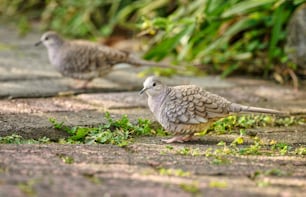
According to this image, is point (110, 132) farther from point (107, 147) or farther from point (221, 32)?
point (221, 32)

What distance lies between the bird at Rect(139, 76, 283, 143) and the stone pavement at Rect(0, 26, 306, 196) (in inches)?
4.7

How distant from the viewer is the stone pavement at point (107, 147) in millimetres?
2625

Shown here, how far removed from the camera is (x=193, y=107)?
163 inches

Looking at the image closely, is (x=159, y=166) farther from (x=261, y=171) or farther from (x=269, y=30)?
(x=269, y=30)

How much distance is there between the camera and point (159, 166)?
310cm

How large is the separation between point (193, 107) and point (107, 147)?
2.28 ft

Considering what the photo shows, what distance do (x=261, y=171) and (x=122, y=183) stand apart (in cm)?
71

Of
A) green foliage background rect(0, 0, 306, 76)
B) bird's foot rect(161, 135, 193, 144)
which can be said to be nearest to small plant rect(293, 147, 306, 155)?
bird's foot rect(161, 135, 193, 144)

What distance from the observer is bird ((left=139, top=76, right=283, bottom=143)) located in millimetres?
4117

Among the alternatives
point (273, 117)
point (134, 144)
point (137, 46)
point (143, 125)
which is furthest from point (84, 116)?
point (137, 46)

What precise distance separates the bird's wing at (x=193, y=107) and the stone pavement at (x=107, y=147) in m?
0.16

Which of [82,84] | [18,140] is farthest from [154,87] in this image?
[82,84]

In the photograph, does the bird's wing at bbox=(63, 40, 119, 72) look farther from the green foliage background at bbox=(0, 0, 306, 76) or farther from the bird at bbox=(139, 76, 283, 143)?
the bird at bbox=(139, 76, 283, 143)

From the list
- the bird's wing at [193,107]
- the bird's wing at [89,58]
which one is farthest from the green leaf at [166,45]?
the bird's wing at [193,107]
